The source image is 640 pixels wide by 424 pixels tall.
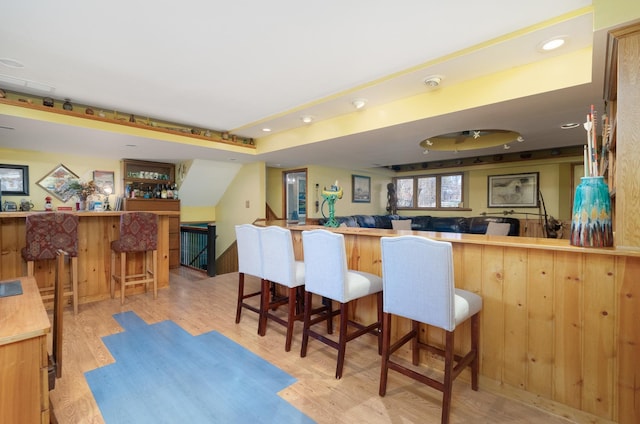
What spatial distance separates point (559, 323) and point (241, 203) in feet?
17.5

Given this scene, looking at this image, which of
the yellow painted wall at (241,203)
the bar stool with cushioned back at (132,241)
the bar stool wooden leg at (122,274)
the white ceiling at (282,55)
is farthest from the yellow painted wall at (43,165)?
the bar stool wooden leg at (122,274)

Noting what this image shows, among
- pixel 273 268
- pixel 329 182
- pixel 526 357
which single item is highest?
pixel 329 182

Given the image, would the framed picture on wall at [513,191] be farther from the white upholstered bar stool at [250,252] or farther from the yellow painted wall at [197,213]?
the yellow painted wall at [197,213]

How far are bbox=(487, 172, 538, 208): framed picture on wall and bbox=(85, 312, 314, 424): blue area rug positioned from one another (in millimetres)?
5909

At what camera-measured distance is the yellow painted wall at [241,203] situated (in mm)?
5590

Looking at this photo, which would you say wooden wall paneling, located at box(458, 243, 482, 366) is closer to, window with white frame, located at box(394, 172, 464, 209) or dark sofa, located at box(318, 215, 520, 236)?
dark sofa, located at box(318, 215, 520, 236)

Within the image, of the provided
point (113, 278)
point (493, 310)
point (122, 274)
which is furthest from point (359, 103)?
point (113, 278)

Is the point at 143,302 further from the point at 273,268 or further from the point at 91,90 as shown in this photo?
the point at 91,90

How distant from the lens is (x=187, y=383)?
197 cm

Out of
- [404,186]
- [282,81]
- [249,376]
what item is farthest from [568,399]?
[404,186]

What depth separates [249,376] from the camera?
2057mm

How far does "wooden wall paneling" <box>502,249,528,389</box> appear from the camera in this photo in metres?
1.83

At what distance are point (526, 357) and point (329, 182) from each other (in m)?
5.13

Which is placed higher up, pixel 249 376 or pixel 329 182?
pixel 329 182
